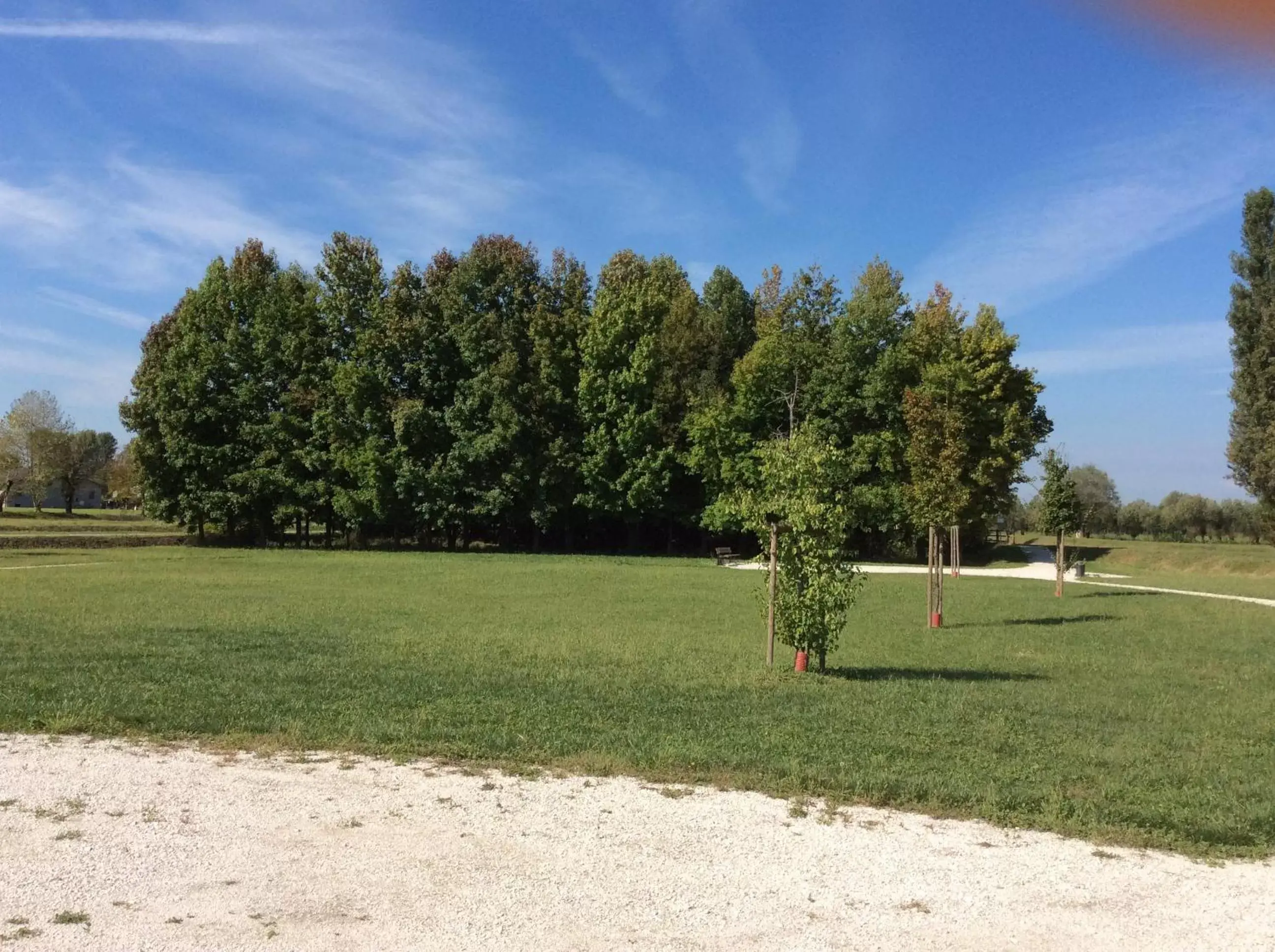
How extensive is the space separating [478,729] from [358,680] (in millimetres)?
2953

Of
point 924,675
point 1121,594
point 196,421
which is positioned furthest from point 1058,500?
point 196,421

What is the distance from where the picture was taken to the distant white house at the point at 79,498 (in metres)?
88.6

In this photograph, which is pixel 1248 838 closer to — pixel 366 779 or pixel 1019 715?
pixel 1019 715

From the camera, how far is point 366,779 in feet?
22.0

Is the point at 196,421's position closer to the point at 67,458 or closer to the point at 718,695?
the point at 67,458

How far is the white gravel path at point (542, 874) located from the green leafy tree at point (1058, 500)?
21.1m

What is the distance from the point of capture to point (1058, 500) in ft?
81.9

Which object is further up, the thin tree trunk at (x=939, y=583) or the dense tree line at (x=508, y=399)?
the dense tree line at (x=508, y=399)

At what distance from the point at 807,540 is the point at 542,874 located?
724 cm

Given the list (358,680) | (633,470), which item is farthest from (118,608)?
(633,470)

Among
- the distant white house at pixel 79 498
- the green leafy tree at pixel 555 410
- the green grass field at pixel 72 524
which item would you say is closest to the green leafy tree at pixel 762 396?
the green leafy tree at pixel 555 410

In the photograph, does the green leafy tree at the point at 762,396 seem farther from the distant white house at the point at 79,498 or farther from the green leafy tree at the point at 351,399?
the distant white house at the point at 79,498

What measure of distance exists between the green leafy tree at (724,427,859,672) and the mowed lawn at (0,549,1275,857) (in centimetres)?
71

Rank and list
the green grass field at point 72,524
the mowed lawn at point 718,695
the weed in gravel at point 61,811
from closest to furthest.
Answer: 1. the weed in gravel at point 61,811
2. the mowed lawn at point 718,695
3. the green grass field at point 72,524
